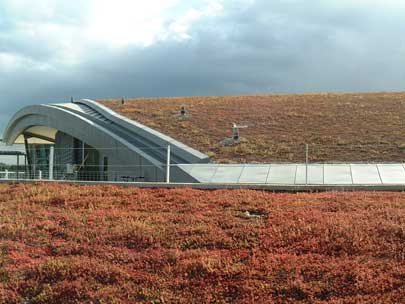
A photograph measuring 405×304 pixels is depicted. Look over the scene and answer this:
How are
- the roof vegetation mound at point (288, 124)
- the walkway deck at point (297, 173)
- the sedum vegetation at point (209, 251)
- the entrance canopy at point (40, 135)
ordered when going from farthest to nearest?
the entrance canopy at point (40, 135), the roof vegetation mound at point (288, 124), the walkway deck at point (297, 173), the sedum vegetation at point (209, 251)

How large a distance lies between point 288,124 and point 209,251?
55.3 feet

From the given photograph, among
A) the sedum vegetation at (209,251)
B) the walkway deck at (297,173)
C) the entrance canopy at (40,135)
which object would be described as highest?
the entrance canopy at (40,135)

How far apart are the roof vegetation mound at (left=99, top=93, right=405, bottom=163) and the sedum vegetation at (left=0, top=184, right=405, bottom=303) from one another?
833 centimetres

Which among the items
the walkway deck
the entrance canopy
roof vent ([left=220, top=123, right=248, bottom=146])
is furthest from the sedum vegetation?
the entrance canopy

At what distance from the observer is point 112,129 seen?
24.0 metres

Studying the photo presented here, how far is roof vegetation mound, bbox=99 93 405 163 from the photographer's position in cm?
1716

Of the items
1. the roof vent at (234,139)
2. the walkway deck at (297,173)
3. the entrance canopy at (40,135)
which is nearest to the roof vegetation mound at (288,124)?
the roof vent at (234,139)

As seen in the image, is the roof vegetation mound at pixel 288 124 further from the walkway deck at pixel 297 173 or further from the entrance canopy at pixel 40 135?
the entrance canopy at pixel 40 135

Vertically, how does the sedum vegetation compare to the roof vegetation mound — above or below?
below

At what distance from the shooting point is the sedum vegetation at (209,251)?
15.8ft

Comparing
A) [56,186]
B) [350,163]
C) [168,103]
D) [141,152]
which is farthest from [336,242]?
[168,103]

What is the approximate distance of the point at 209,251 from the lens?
5930 millimetres

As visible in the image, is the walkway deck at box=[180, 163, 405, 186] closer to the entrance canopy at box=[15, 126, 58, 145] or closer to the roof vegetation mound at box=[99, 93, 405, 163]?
the roof vegetation mound at box=[99, 93, 405, 163]

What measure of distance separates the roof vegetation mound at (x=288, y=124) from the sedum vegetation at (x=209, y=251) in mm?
8333
